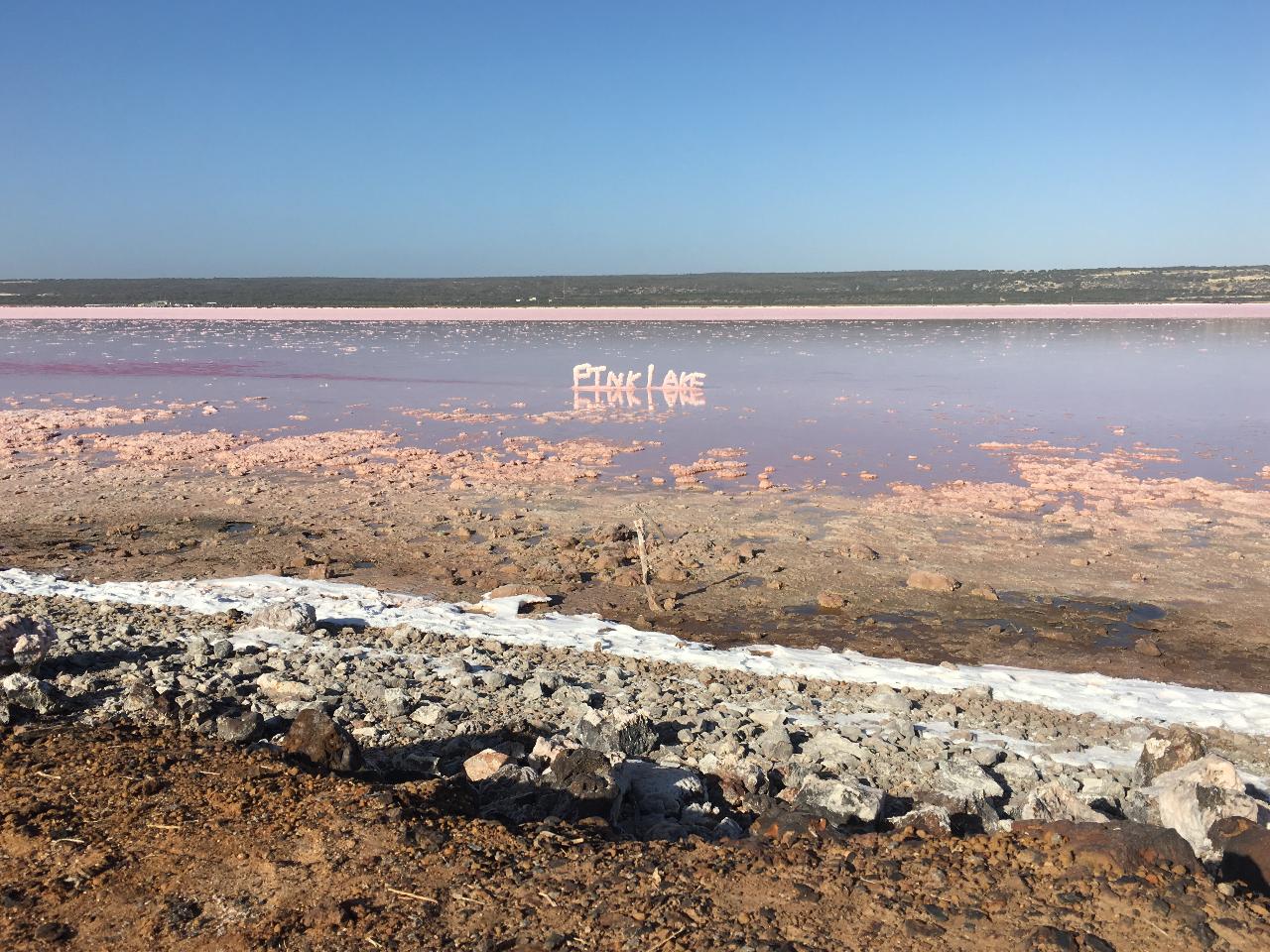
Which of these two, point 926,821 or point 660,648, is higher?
point 926,821

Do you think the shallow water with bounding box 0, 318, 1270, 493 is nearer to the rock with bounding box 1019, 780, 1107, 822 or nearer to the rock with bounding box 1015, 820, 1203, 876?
the rock with bounding box 1019, 780, 1107, 822

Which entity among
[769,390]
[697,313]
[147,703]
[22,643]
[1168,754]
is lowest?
[1168,754]

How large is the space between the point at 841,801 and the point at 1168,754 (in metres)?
1.71

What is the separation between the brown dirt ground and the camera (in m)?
3.20

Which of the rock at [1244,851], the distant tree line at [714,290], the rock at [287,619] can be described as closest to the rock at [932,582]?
the rock at [1244,851]

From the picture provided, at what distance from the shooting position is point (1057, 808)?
4.37m

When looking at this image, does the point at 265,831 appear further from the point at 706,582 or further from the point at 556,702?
the point at 706,582

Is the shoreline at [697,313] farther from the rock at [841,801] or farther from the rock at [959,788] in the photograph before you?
the rock at [841,801]

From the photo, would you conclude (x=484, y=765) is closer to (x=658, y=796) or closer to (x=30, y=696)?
(x=658, y=796)

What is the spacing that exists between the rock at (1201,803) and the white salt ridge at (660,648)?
1291 mm

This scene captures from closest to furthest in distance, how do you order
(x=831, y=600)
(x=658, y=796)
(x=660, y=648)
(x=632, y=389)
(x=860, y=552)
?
(x=658, y=796)
(x=660, y=648)
(x=831, y=600)
(x=860, y=552)
(x=632, y=389)

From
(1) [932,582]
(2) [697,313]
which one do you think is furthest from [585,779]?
(2) [697,313]

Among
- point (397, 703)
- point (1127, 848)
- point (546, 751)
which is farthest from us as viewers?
point (397, 703)

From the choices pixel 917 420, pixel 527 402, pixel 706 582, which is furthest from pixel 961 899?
pixel 527 402
